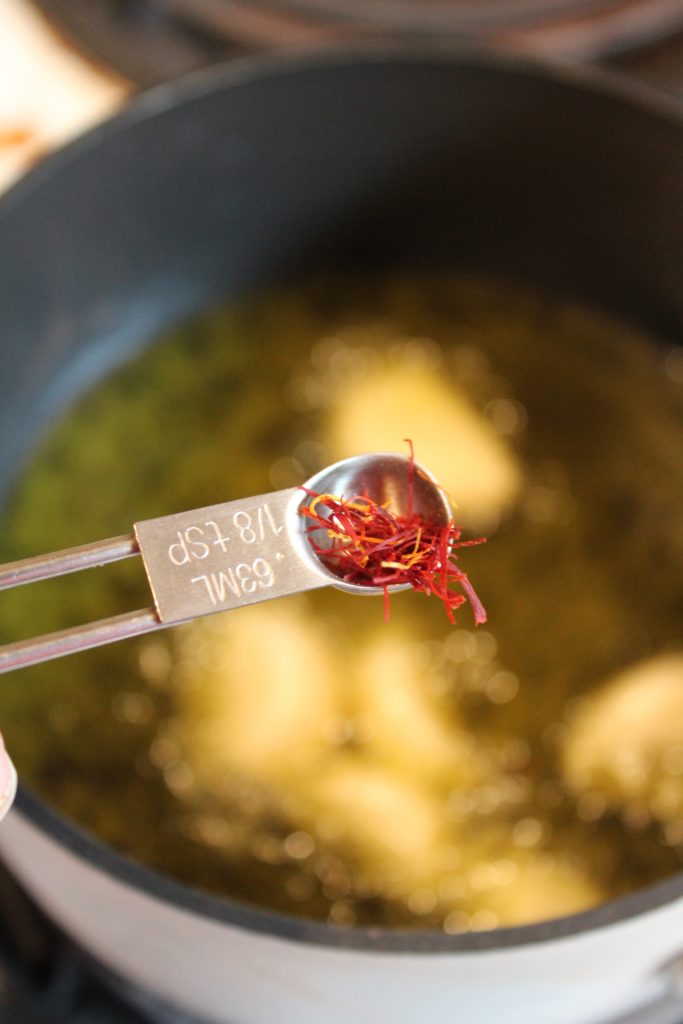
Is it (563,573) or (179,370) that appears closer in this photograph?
(563,573)

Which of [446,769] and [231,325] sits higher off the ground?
[231,325]

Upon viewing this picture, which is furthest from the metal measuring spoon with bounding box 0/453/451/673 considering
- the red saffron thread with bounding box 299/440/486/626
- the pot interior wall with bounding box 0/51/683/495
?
the pot interior wall with bounding box 0/51/683/495

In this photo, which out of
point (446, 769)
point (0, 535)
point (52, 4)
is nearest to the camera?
point (446, 769)

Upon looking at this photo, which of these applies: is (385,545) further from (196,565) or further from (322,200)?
(322,200)

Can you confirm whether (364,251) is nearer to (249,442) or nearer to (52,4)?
(249,442)

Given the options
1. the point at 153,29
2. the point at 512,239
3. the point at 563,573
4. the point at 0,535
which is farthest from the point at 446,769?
the point at 153,29

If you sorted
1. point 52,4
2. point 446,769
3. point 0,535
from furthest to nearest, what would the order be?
point 52,4, point 0,535, point 446,769

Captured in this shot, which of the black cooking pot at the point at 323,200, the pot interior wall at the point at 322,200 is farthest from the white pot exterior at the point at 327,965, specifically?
the pot interior wall at the point at 322,200
